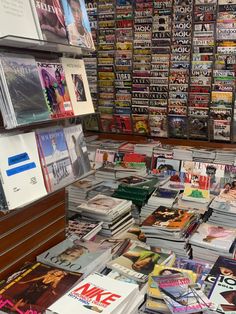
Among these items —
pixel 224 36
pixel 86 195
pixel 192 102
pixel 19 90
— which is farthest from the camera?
pixel 192 102

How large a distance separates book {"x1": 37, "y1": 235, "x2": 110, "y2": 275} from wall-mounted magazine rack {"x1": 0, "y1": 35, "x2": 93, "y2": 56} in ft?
3.54

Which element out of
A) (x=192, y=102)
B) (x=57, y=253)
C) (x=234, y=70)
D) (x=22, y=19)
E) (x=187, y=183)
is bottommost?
(x=187, y=183)

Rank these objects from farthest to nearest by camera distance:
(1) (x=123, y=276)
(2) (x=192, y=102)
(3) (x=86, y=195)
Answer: (2) (x=192, y=102), (3) (x=86, y=195), (1) (x=123, y=276)

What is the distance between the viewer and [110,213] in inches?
105

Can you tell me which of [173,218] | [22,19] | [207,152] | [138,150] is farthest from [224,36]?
[22,19]

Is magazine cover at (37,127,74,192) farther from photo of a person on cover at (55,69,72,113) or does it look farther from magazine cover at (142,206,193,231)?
magazine cover at (142,206,193,231)

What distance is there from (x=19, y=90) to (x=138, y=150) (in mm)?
2452

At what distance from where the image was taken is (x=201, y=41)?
12.5 feet

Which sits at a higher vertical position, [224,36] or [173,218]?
[224,36]

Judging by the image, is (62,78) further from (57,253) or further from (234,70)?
(234,70)

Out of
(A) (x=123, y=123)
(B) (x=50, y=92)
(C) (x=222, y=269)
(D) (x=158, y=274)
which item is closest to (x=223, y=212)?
(C) (x=222, y=269)

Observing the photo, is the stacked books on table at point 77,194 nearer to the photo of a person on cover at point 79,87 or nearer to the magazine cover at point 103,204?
the magazine cover at point 103,204

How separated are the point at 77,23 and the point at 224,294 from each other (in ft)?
5.11

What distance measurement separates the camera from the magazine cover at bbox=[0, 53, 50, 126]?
1586 millimetres
